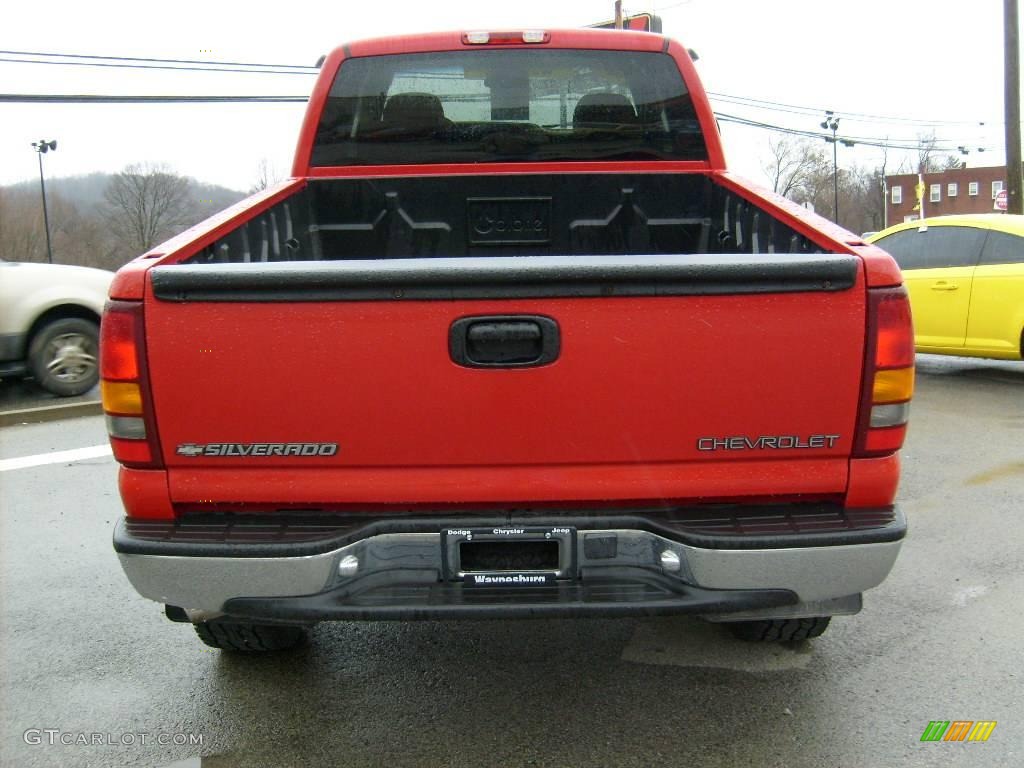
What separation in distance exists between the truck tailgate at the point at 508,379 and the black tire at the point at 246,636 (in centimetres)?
85

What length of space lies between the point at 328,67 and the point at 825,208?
71185mm

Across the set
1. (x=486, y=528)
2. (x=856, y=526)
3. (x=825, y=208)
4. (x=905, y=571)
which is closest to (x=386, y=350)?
(x=486, y=528)

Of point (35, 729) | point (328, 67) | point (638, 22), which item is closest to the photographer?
point (35, 729)

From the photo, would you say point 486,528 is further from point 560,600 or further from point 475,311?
point 475,311

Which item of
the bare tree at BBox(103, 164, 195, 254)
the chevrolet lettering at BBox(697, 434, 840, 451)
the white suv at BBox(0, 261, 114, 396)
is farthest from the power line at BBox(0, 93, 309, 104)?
the bare tree at BBox(103, 164, 195, 254)

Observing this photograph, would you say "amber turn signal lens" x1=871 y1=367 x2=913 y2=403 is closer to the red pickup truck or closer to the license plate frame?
the red pickup truck

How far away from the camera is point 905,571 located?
4.00m

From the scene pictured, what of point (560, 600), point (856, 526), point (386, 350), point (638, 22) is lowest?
point (560, 600)

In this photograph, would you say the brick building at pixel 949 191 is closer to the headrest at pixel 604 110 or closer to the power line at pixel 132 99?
the power line at pixel 132 99

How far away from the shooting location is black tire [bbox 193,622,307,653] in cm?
291

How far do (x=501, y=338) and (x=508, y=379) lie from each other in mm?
111

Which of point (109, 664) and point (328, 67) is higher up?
point (328, 67)

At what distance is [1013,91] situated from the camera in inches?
631

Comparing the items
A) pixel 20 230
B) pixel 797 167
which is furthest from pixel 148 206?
pixel 797 167
